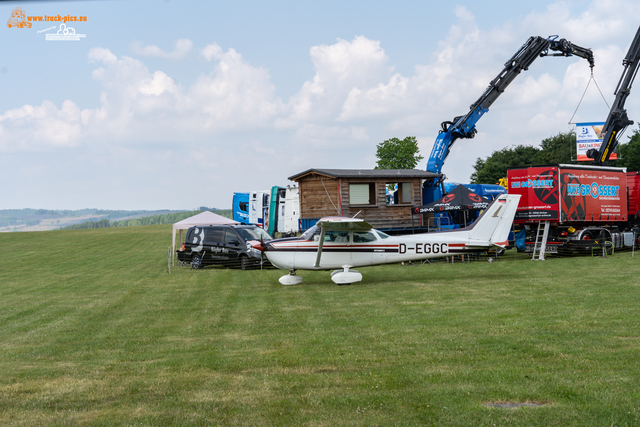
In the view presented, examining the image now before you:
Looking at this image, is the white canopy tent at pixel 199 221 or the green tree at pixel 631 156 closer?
the white canopy tent at pixel 199 221

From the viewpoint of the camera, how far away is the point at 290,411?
4.50m

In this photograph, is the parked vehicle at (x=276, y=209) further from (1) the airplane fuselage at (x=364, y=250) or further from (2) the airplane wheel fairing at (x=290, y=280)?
(2) the airplane wheel fairing at (x=290, y=280)

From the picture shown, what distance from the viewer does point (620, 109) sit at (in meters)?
24.0

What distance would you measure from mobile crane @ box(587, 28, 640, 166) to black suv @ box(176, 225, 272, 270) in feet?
56.4

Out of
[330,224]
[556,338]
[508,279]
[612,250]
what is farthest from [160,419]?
[612,250]

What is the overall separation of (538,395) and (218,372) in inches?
134

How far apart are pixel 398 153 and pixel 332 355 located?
171 ft

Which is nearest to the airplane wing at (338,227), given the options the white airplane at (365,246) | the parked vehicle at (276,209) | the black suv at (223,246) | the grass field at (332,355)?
the white airplane at (365,246)

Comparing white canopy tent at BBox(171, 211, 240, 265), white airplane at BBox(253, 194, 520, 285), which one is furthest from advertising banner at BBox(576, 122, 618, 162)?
white airplane at BBox(253, 194, 520, 285)

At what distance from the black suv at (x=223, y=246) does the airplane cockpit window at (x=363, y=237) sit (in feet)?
17.8

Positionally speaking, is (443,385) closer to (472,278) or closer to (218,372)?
(218,372)

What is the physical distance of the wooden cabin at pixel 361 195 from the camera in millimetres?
20155

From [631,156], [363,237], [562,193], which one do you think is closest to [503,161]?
[631,156]

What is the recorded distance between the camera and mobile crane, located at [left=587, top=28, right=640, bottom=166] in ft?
77.5
